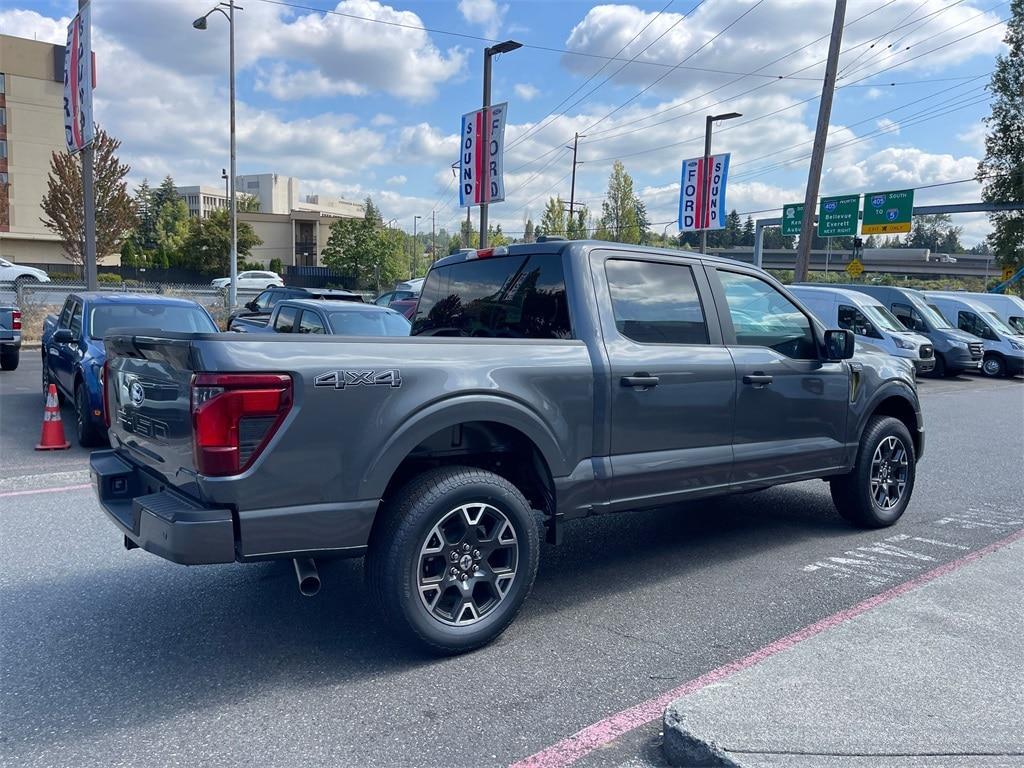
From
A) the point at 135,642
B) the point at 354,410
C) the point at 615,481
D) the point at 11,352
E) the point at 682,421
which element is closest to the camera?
the point at 354,410

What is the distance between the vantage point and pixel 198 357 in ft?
10.7

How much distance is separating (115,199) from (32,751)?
4551cm

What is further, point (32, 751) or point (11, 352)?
point (11, 352)

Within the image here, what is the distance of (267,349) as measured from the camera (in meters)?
3.32

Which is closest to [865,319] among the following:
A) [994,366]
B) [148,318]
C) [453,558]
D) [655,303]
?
[994,366]

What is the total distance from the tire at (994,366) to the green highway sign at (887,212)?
11085 mm

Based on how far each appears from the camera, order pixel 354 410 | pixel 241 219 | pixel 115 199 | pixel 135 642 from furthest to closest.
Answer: pixel 241 219
pixel 115 199
pixel 135 642
pixel 354 410

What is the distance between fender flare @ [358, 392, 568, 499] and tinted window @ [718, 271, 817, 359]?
5.68ft

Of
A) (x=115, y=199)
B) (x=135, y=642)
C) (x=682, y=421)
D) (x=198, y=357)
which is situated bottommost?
(x=135, y=642)

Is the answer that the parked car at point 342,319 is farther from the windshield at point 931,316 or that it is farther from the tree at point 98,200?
the tree at point 98,200

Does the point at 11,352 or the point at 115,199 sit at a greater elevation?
the point at 115,199

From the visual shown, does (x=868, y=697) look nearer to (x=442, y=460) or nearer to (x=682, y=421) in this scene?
(x=682, y=421)

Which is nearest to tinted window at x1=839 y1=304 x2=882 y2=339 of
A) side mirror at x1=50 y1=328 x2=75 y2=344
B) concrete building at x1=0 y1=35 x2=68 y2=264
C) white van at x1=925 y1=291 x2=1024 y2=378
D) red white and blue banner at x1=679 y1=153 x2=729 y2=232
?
white van at x1=925 y1=291 x2=1024 y2=378

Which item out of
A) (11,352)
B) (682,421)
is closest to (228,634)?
(682,421)
